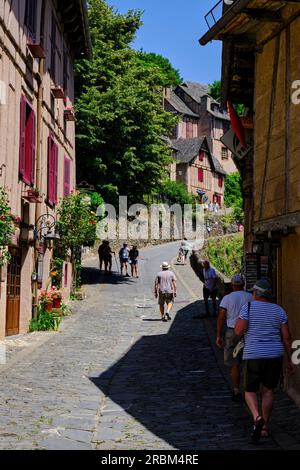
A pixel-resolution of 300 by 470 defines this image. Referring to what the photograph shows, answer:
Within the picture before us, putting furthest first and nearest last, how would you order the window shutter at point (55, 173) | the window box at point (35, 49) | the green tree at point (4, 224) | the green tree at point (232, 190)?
the green tree at point (232, 190) < the window shutter at point (55, 173) < the window box at point (35, 49) < the green tree at point (4, 224)

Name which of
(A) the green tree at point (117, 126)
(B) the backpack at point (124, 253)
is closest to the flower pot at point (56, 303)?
(A) the green tree at point (117, 126)

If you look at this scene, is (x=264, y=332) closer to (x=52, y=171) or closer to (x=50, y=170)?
(x=50, y=170)

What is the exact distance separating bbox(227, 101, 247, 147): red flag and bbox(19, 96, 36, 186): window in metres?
4.50

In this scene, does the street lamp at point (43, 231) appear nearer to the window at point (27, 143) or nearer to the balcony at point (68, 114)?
the window at point (27, 143)

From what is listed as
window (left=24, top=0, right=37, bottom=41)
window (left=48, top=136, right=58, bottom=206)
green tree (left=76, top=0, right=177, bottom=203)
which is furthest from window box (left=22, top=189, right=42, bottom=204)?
green tree (left=76, top=0, right=177, bottom=203)

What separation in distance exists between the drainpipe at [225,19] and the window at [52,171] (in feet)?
30.1

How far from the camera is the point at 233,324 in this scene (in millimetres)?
9430

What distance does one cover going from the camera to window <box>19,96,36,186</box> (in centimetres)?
1524

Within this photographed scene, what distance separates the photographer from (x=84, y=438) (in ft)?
23.5

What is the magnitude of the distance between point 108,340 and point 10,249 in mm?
2853

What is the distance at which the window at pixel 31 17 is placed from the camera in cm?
1586

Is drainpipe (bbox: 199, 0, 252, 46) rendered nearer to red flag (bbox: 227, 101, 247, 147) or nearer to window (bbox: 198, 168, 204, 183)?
red flag (bbox: 227, 101, 247, 147)

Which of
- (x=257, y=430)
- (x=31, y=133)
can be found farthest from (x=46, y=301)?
(x=257, y=430)

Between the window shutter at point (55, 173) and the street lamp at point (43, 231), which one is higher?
the window shutter at point (55, 173)
